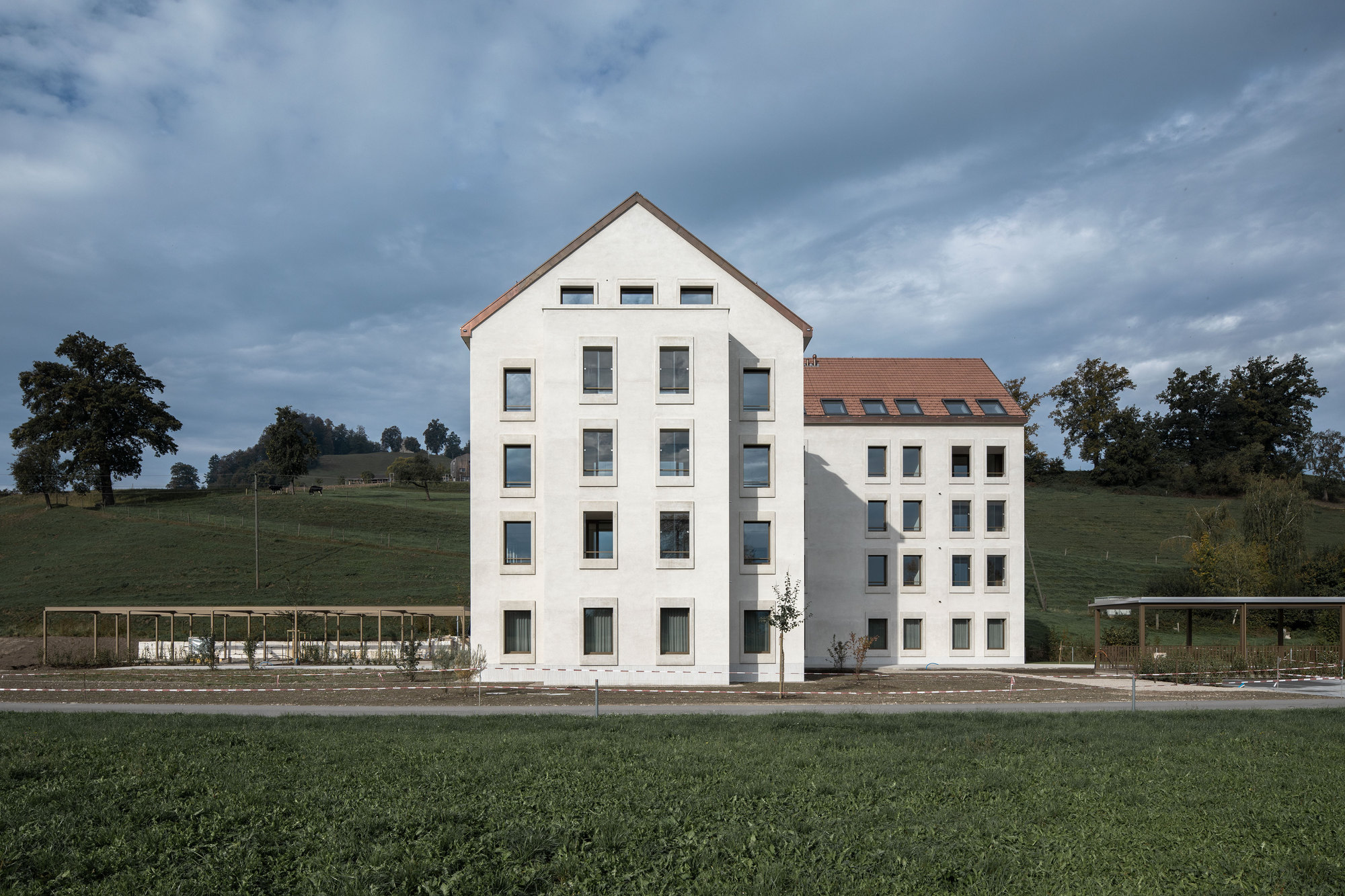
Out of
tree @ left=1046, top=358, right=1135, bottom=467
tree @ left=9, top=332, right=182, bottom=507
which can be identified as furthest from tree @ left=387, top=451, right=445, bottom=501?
tree @ left=1046, top=358, right=1135, bottom=467

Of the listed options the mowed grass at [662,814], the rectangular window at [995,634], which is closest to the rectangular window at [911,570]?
the rectangular window at [995,634]

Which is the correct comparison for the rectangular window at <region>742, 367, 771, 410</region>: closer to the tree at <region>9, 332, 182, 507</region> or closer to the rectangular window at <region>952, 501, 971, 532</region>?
the rectangular window at <region>952, 501, 971, 532</region>

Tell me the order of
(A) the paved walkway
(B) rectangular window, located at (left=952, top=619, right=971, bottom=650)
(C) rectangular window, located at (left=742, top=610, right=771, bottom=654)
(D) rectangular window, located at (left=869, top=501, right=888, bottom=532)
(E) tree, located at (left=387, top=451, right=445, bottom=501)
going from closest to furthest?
(A) the paved walkway → (C) rectangular window, located at (left=742, top=610, right=771, bottom=654) → (B) rectangular window, located at (left=952, top=619, right=971, bottom=650) → (D) rectangular window, located at (left=869, top=501, right=888, bottom=532) → (E) tree, located at (left=387, top=451, right=445, bottom=501)

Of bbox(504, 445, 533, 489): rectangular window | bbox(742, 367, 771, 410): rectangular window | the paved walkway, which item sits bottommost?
the paved walkway

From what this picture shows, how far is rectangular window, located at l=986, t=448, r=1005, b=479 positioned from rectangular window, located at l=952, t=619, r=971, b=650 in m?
7.26

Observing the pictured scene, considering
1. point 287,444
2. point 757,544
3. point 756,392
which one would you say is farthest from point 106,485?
point 757,544

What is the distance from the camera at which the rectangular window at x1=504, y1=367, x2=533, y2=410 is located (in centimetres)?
3234

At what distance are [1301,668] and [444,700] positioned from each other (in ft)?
103

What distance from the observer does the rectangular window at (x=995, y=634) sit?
133 feet

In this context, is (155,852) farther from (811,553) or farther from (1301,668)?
(1301,668)

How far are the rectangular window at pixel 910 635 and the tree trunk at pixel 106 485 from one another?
8432 centimetres

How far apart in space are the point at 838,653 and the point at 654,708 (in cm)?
1794

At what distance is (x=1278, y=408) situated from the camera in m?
103

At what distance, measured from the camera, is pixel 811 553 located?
1592 inches
